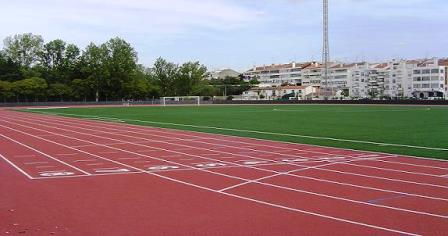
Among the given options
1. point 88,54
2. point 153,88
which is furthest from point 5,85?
point 153,88

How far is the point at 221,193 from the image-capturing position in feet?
30.7

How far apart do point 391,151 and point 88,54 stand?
95.5 metres

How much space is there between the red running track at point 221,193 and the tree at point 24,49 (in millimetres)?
97584

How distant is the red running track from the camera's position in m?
7.01

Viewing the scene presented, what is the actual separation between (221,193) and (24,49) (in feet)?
354

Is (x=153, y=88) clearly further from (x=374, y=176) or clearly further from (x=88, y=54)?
(x=374, y=176)

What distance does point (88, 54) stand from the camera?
4129 inches

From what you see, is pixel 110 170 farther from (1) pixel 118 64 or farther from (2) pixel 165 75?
(2) pixel 165 75

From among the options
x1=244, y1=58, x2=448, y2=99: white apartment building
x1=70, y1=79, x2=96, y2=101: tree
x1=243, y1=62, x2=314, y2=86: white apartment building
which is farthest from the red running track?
x1=243, y1=62, x2=314, y2=86: white apartment building

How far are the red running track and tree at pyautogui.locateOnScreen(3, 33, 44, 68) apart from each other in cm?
9758

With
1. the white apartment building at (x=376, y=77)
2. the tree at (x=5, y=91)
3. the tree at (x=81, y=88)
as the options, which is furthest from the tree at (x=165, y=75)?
the white apartment building at (x=376, y=77)

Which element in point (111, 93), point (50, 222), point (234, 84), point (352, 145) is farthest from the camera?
point (234, 84)

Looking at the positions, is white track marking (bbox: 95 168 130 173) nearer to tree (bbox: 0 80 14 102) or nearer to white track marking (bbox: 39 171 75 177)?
white track marking (bbox: 39 171 75 177)

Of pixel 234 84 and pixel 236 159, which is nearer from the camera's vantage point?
pixel 236 159
